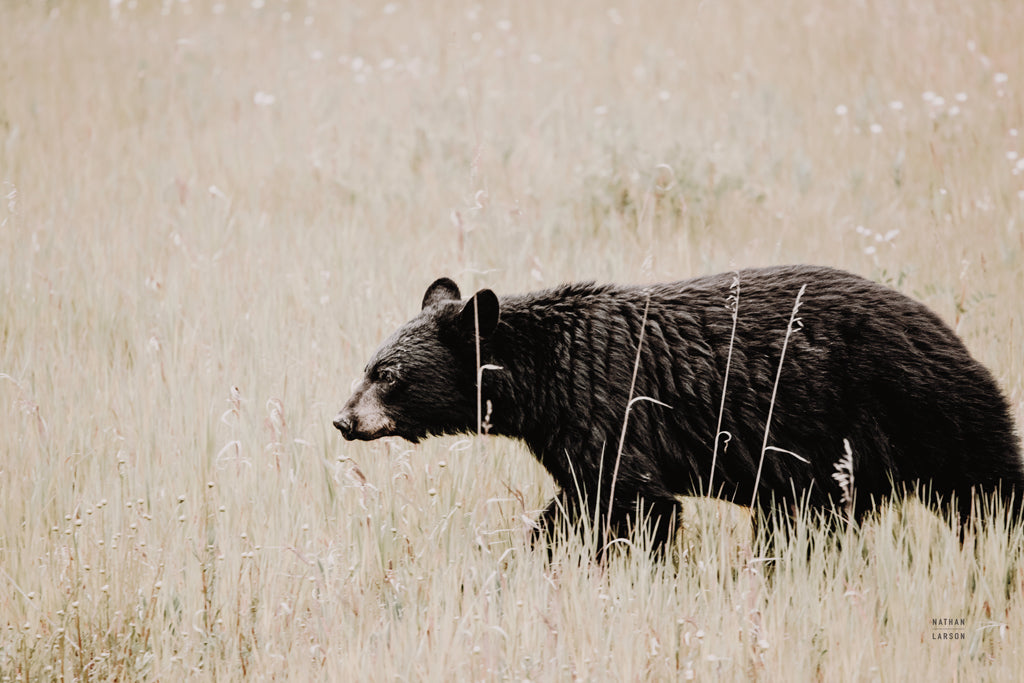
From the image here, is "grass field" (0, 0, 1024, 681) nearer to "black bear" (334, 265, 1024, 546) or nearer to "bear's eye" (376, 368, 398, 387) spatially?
"black bear" (334, 265, 1024, 546)

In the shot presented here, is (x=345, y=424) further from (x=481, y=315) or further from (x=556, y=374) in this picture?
(x=556, y=374)

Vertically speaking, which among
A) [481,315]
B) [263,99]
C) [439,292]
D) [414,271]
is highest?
[263,99]

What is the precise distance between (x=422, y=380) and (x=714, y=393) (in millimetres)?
1108

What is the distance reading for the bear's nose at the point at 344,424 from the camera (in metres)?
3.63

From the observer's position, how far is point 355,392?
380cm

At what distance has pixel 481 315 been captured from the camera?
3.64 meters

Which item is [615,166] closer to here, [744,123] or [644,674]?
[744,123]

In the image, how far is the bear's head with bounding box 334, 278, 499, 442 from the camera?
375 centimetres

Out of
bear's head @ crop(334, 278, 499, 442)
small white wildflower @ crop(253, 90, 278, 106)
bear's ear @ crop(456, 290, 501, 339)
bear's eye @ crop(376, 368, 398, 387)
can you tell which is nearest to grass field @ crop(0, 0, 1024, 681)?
small white wildflower @ crop(253, 90, 278, 106)

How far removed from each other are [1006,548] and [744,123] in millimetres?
5541

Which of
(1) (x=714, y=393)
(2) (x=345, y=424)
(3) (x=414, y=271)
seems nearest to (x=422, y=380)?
(2) (x=345, y=424)

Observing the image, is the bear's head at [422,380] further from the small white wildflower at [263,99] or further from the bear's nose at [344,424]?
the small white wildflower at [263,99]

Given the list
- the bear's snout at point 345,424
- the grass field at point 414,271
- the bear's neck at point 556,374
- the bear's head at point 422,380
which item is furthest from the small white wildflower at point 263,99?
the bear's snout at point 345,424

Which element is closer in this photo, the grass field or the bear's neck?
the grass field
